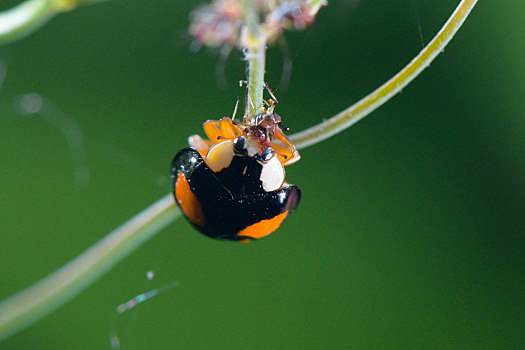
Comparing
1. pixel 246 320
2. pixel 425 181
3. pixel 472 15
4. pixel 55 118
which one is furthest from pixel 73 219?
pixel 472 15

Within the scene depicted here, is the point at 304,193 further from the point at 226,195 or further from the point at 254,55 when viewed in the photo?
the point at 254,55

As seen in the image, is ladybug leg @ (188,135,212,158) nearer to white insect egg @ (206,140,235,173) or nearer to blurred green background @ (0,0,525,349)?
white insect egg @ (206,140,235,173)

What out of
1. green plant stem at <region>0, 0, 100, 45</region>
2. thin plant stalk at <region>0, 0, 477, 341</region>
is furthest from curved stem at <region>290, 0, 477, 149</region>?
green plant stem at <region>0, 0, 100, 45</region>

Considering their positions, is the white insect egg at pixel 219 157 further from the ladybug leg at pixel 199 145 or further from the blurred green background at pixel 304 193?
the blurred green background at pixel 304 193

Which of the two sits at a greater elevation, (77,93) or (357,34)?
(77,93)

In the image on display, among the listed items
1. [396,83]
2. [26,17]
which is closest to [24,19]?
[26,17]

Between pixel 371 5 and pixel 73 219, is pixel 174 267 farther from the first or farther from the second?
pixel 371 5

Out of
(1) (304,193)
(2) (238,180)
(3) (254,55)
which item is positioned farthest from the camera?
(1) (304,193)
